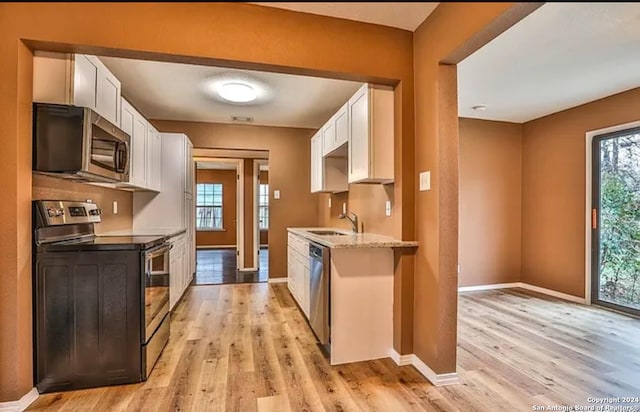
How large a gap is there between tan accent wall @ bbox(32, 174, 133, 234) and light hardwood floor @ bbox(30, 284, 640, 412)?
50.1 inches

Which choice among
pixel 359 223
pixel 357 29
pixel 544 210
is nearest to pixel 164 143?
pixel 359 223

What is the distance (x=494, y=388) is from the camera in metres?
2.20

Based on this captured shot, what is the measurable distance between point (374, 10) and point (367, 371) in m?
2.55

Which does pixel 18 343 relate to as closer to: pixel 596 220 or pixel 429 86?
pixel 429 86

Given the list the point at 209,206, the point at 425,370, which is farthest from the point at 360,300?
the point at 209,206

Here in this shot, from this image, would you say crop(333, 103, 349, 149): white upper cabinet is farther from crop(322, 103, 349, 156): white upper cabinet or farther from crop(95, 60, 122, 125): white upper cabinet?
crop(95, 60, 122, 125): white upper cabinet

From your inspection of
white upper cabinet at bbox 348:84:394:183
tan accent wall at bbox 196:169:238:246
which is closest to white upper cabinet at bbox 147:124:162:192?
white upper cabinet at bbox 348:84:394:183

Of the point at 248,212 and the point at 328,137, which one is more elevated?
the point at 328,137

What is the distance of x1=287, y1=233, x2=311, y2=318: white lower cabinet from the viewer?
338 cm

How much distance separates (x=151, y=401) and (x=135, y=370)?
299mm

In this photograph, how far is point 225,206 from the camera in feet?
33.7

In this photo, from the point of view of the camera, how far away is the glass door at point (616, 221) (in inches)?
147

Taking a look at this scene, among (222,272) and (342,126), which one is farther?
(222,272)

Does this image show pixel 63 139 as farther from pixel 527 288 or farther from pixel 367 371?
pixel 527 288
